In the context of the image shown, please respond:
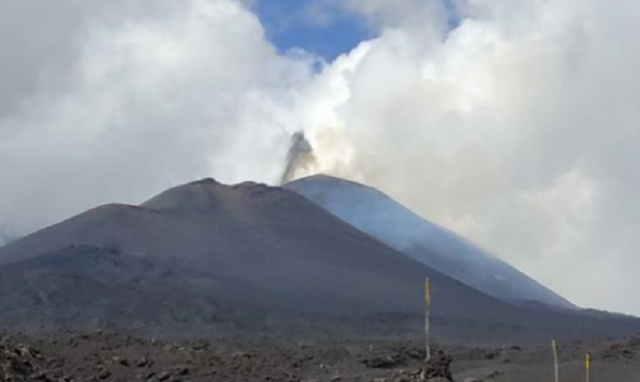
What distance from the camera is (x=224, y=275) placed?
116 m

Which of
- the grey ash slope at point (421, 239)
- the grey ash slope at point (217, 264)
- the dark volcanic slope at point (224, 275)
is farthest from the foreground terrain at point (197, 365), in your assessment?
the grey ash slope at point (421, 239)

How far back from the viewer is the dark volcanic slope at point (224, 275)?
327 feet

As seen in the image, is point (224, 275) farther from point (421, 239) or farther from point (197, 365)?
point (197, 365)

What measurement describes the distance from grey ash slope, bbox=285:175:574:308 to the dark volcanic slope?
46.1 ft

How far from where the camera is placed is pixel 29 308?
100312 mm

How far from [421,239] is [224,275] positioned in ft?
148

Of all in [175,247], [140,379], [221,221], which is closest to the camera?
[140,379]

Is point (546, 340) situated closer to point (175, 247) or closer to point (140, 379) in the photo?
point (175, 247)

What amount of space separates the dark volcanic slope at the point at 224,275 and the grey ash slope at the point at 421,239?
14056 millimetres

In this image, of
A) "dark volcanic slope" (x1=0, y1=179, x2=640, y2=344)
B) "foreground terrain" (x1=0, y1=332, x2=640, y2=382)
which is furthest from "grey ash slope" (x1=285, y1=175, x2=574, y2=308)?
"foreground terrain" (x1=0, y1=332, x2=640, y2=382)

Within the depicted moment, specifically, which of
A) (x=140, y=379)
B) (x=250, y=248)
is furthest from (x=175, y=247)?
(x=140, y=379)

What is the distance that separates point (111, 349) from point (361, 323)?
65.7m

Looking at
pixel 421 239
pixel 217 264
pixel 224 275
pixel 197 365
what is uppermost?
pixel 421 239

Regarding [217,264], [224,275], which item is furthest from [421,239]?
[224,275]
